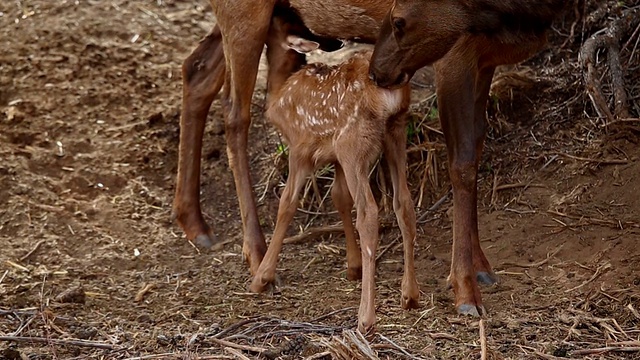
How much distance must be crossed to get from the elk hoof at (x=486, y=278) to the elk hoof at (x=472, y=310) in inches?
21.4

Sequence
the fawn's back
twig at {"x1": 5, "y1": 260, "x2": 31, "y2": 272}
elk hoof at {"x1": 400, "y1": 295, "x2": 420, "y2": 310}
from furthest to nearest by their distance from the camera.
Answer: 1. twig at {"x1": 5, "y1": 260, "x2": 31, "y2": 272}
2. elk hoof at {"x1": 400, "y1": 295, "x2": 420, "y2": 310}
3. the fawn's back

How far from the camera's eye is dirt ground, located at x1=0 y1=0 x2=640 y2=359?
5.48 metres

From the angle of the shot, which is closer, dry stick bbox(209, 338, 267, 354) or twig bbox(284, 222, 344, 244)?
dry stick bbox(209, 338, 267, 354)

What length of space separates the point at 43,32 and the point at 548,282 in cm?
460

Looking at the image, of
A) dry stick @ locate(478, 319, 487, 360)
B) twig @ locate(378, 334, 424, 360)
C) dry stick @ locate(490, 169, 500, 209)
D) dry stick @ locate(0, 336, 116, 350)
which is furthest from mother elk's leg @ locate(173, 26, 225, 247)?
dry stick @ locate(478, 319, 487, 360)

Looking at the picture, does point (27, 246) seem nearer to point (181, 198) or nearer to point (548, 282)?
point (181, 198)

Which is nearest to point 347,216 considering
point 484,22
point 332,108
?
point 332,108

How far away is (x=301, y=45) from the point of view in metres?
6.49

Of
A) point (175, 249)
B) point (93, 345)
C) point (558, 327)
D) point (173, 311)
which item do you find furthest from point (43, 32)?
point (558, 327)

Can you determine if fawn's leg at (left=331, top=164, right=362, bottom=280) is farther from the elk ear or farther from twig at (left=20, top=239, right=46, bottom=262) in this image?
twig at (left=20, top=239, right=46, bottom=262)

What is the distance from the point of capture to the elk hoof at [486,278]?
636 cm

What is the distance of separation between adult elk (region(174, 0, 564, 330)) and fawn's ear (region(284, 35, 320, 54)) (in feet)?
0.26

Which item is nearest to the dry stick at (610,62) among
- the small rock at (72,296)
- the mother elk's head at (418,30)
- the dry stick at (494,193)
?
the dry stick at (494,193)

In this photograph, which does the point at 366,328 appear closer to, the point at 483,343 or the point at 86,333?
the point at 483,343
